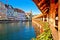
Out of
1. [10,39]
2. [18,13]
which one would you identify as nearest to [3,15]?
[18,13]

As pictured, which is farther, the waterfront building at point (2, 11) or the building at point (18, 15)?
the building at point (18, 15)

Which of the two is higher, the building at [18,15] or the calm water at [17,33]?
the building at [18,15]

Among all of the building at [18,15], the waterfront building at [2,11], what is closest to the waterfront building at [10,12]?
the building at [18,15]

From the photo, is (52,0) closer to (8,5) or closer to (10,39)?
(10,39)

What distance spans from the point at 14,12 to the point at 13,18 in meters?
1.56

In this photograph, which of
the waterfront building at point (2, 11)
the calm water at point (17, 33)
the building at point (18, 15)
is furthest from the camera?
the building at point (18, 15)

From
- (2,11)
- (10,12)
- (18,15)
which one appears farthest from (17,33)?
(18,15)

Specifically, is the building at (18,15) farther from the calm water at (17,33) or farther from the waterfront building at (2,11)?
the calm water at (17,33)

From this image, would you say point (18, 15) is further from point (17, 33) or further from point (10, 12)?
point (17, 33)

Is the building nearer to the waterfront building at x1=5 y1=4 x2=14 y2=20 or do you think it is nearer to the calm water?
the waterfront building at x1=5 y1=4 x2=14 y2=20

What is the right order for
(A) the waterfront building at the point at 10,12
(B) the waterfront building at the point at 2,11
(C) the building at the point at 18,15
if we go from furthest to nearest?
(C) the building at the point at 18,15 < (A) the waterfront building at the point at 10,12 < (B) the waterfront building at the point at 2,11

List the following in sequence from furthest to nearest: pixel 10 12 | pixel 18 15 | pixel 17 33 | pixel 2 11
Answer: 1. pixel 18 15
2. pixel 10 12
3. pixel 2 11
4. pixel 17 33

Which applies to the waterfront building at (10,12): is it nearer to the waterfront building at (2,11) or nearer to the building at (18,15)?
the building at (18,15)

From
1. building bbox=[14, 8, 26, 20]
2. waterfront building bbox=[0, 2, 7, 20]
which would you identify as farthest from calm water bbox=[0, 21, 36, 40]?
building bbox=[14, 8, 26, 20]
